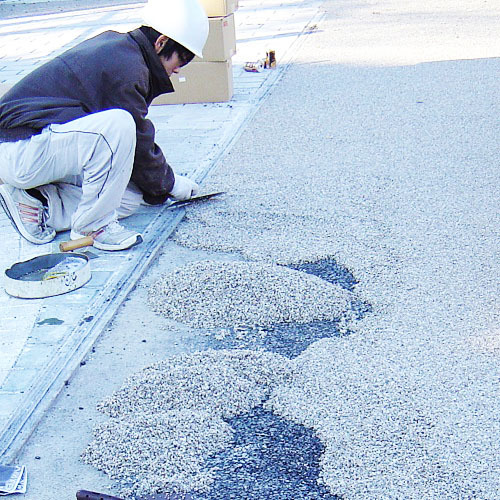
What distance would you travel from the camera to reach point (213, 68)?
5988mm

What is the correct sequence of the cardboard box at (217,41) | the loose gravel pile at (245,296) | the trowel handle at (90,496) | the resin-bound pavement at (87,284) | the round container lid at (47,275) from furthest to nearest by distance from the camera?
1. the cardboard box at (217,41)
2. the round container lid at (47,275)
3. the loose gravel pile at (245,296)
4. the resin-bound pavement at (87,284)
5. the trowel handle at (90,496)

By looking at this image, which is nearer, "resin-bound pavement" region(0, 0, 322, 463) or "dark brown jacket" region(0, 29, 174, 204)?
"resin-bound pavement" region(0, 0, 322, 463)

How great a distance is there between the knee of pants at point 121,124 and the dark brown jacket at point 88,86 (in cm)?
13

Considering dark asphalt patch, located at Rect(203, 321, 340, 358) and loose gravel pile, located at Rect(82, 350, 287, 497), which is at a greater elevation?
loose gravel pile, located at Rect(82, 350, 287, 497)

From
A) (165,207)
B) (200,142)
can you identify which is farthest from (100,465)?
(200,142)

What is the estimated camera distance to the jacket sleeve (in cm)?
359

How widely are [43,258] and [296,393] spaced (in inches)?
54.1

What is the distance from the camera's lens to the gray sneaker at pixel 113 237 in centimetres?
357

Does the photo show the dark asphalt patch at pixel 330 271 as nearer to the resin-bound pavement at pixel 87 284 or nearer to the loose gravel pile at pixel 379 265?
the loose gravel pile at pixel 379 265

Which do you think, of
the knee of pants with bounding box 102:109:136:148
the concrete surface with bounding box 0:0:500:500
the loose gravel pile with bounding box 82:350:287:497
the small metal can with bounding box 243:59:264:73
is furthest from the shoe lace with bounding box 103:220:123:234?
the small metal can with bounding box 243:59:264:73

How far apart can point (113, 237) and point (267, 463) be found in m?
1.67

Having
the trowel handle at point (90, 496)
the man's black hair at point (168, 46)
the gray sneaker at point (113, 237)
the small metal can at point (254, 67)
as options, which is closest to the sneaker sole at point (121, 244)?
the gray sneaker at point (113, 237)

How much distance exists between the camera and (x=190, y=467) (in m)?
2.17

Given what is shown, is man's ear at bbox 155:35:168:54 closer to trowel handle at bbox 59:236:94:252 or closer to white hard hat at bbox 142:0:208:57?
white hard hat at bbox 142:0:208:57
